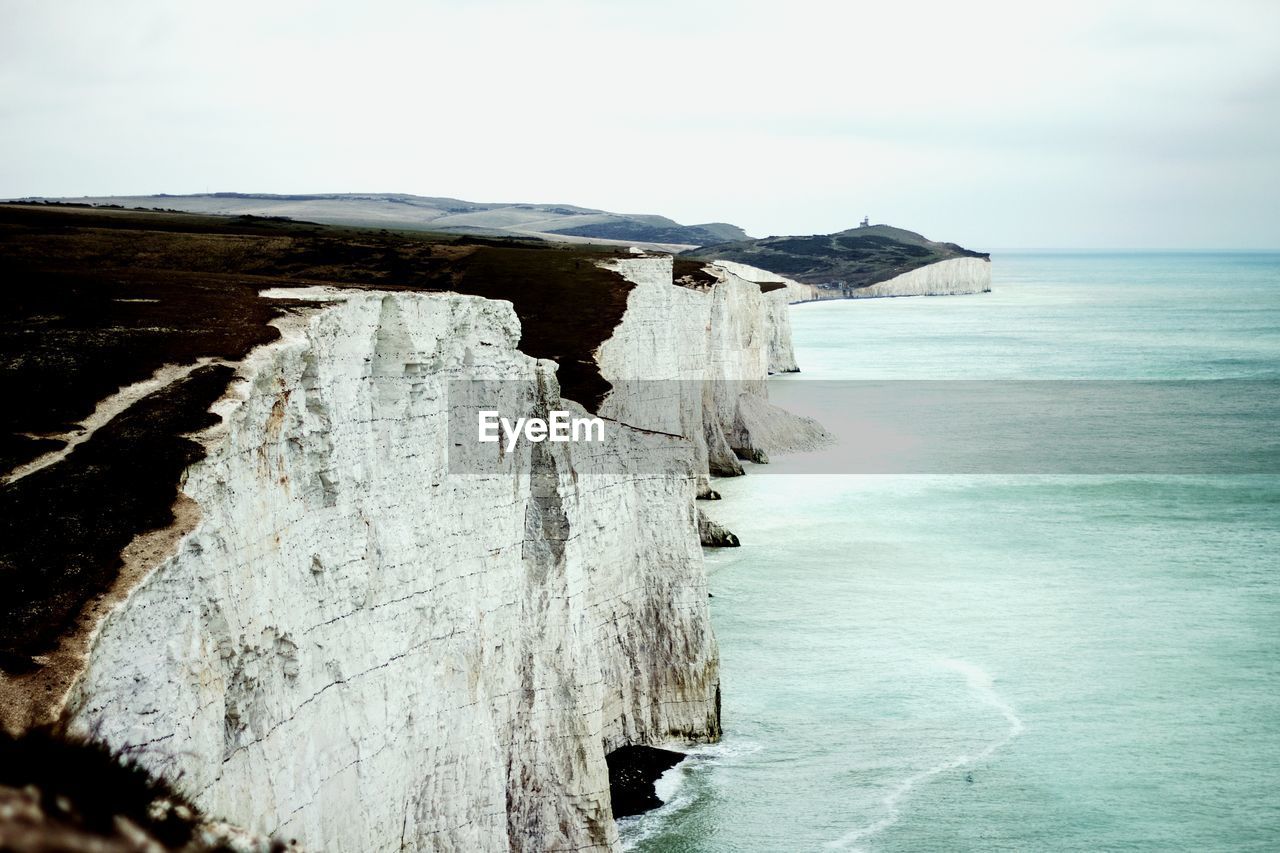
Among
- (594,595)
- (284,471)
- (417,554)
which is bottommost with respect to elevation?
(594,595)

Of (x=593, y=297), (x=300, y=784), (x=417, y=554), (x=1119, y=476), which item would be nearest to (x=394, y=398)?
(x=417, y=554)

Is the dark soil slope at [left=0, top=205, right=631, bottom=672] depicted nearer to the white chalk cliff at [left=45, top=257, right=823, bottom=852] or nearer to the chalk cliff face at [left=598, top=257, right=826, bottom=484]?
the white chalk cliff at [left=45, top=257, right=823, bottom=852]

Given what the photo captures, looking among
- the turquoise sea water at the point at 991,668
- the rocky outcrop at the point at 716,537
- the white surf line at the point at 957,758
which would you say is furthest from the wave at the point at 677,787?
the rocky outcrop at the point at 716,537

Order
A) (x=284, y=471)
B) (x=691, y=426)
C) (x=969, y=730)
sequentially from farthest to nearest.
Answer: (x=691, y=426)
(x=969, y=730)
(x=284, y=471)

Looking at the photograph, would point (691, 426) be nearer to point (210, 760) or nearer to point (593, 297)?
point (593, 297)

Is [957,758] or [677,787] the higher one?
[957,758]

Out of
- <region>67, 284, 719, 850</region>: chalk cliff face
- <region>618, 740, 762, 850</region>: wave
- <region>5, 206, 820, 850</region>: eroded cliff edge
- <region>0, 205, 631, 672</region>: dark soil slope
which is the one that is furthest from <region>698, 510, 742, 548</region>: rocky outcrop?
<region>0, 205, 631, 672</region>: dark soil slope

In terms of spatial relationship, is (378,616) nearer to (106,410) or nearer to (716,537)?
(106,410)

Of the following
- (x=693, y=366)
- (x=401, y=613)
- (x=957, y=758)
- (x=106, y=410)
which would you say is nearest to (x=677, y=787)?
(x=957, y=758)
